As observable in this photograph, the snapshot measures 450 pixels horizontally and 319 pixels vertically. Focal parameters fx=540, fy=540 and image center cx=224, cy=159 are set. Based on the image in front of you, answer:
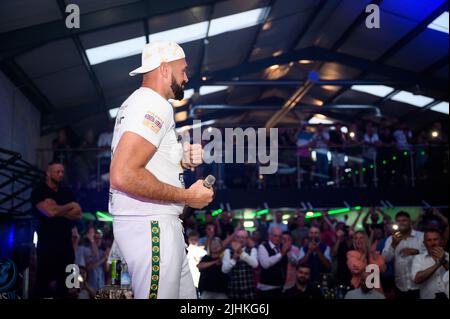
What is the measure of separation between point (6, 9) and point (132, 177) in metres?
6.15

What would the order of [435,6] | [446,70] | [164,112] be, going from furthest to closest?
[446,70]
[435,6]
[164,112]

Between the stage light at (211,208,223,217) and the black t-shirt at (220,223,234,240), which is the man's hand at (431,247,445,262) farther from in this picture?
the stage light at (211,208,223,217)

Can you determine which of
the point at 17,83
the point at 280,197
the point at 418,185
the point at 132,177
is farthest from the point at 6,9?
the point at 418,185

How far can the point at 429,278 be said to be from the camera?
6.13 m

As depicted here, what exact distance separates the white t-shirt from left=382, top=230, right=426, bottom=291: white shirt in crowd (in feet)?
16.9

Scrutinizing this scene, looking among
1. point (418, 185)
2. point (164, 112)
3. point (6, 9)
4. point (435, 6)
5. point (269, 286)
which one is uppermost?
point (435, 6)

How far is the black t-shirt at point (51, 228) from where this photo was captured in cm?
539

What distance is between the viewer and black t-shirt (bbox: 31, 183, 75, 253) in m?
5.39

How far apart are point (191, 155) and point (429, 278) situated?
4.71m

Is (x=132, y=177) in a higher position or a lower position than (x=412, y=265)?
higher

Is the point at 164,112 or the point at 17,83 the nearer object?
the point at 164,112

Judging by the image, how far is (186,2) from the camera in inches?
368

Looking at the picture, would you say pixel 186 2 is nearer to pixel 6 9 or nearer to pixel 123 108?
pixel 6 9

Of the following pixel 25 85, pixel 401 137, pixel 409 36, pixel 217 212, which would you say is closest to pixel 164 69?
pixel 25 85
